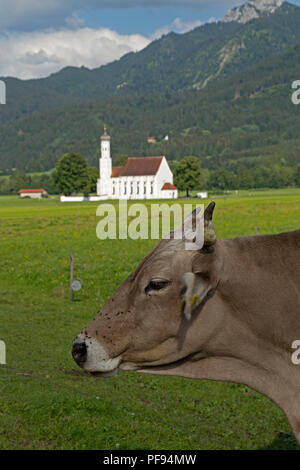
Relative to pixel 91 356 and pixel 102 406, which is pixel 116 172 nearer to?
pixel 102 406

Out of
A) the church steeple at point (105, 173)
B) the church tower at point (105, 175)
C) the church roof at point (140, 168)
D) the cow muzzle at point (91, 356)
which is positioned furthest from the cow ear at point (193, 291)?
the church steeple at point (105, 173)

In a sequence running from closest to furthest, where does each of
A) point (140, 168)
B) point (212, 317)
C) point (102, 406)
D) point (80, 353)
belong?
point (80, 353) → point (212, 317) → point (102, 406) → point (140, 168)

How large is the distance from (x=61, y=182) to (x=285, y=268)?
13811 centimetres

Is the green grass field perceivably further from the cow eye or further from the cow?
the cow eye

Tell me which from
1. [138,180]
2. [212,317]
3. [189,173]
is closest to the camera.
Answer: [212,317]

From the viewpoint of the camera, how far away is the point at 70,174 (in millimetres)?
138875

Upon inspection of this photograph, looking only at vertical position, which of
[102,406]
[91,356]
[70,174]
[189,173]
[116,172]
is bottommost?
→ [102,406]

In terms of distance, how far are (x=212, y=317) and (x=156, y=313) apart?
421mm

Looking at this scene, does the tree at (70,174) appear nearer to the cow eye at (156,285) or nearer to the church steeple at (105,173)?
the church steeple at (105,173)

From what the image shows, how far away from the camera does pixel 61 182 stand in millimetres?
138875

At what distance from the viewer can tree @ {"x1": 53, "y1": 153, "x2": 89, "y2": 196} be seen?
5418 inches

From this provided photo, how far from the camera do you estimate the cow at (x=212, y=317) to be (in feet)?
12.1

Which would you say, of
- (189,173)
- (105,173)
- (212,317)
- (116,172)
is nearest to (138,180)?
(116,172)
